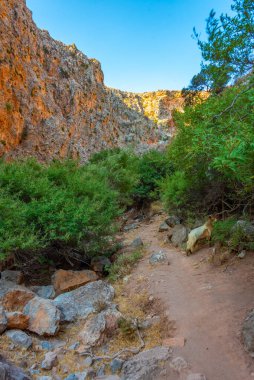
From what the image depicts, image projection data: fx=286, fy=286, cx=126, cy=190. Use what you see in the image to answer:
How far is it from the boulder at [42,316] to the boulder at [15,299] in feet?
0.62

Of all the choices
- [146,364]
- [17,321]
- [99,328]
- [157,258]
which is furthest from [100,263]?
[146,364]

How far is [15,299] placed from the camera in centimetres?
528

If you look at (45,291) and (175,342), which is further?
(45,291)

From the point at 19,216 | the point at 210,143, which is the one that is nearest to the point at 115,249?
the point at 19,216

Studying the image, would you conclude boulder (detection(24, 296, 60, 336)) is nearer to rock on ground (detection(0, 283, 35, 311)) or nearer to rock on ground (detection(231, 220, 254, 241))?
rock on ground (detection(0, 283, 35, 311))

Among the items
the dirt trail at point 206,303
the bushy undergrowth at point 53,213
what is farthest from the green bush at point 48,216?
the dirt trail at point 206,303

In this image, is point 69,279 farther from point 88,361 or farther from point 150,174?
point 150,174

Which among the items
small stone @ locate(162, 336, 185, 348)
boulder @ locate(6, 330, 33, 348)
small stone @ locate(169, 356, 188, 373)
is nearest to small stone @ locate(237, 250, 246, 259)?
small stone @ locate(162, 336, 185, 348)

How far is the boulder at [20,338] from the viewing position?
4.23 meters

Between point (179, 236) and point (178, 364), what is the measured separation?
506cm

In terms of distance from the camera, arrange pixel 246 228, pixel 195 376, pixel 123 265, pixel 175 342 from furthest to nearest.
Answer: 1. pixel 123 265
2. pixel 246 228
3. pixel 175 342
4. pixel 195 376

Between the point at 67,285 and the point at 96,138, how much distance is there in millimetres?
23314

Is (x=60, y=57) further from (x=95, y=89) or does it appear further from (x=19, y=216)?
(x=19, y=216)

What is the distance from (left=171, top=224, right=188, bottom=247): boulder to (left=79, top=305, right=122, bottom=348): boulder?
3.81 metres
